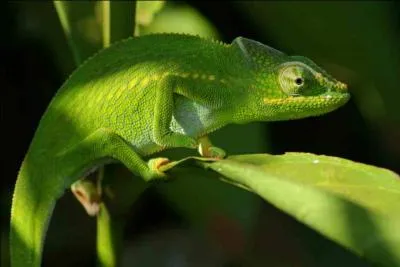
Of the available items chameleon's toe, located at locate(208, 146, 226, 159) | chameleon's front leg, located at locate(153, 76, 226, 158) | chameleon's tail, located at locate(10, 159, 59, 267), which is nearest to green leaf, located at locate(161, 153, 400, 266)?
chameleon's toe, located at locate(208, 146, 226, 159)

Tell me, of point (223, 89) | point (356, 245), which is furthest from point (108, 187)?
point (356, 245)

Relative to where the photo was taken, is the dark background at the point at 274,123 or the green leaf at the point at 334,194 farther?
the dark background at the point at 274,123

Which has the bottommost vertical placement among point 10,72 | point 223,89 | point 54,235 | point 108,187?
point 54,235

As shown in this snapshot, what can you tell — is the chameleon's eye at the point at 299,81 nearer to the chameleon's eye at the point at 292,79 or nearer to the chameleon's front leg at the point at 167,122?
the chameleon's eye at the point at 292,79

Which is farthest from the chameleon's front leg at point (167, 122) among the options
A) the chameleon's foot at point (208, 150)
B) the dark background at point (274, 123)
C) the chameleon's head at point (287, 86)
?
the dark background at point (274, 123)

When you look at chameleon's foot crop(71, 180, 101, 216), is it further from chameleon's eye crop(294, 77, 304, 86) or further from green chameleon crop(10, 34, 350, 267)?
chameleon's eye crop(294, 77, 304, 86)

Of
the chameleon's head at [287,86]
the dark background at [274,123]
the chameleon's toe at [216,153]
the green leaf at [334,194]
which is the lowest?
the dark background at [274,123]

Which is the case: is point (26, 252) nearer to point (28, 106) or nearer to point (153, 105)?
point (153, 105)
